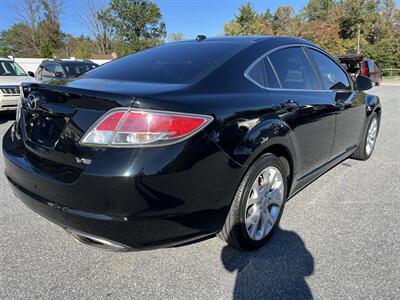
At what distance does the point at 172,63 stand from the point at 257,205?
49.6 inches

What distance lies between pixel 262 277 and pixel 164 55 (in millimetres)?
1897

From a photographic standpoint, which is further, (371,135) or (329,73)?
(371,135)

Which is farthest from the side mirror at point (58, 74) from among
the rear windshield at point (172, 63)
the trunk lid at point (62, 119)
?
the trunk lid at point (62, 119)

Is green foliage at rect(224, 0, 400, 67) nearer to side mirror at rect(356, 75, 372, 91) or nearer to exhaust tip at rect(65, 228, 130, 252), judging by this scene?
side mirror at rect(356, 75, 372, 91)

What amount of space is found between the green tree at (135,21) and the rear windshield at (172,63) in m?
45.8

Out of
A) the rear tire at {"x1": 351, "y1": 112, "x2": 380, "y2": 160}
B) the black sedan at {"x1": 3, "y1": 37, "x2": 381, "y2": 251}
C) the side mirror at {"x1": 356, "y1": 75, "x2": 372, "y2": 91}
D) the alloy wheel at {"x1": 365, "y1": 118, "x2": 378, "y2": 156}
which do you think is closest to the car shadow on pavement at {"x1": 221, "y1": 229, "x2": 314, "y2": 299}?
the black sedan at {"x1": 3, "y1": 37, "x2": 381, "y2": 251}

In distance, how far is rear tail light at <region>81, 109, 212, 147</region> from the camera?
5.81 ft

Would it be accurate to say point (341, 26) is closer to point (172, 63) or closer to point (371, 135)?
point (371, 135)

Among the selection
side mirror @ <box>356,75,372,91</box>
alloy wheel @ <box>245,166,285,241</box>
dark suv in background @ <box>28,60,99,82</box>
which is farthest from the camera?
dark suv in background @ <box>28,60,99,82</box>

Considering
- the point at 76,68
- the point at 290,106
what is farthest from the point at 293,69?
the point at 76,68

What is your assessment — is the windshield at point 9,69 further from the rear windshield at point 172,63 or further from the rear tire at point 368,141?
the rear tire at point 368,141

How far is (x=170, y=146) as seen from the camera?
1.80m

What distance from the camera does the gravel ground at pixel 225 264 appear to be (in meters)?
2.10

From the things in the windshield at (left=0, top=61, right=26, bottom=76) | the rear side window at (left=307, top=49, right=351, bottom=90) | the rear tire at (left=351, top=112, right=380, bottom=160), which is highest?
the windshield at (left=0, top=61, right=26, bottom=76)
